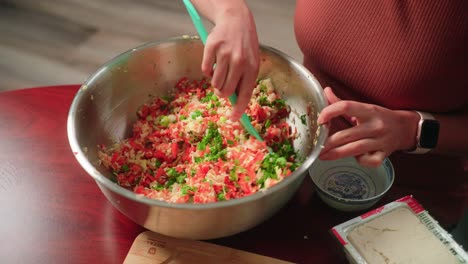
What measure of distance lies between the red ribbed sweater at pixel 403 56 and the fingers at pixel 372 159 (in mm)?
155

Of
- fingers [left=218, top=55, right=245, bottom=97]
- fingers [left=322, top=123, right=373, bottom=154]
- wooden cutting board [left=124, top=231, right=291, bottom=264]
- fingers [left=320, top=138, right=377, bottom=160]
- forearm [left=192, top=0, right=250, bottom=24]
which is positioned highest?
forearm [left=192, top=0, right=250, bottom=24]

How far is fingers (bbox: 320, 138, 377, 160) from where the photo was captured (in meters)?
1.16

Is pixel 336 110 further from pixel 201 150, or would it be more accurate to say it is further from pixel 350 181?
pixel 201 150

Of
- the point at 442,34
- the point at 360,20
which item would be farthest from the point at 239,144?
the point at 442,34

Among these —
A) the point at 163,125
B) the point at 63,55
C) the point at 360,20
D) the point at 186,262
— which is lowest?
the point at 63,55

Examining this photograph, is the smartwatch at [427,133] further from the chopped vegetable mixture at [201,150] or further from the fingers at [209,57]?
the fingers at [209,57]

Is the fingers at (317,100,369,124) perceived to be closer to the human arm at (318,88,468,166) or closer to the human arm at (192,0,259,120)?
the human arm at (318,88,468,166)

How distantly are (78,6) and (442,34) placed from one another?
322cm

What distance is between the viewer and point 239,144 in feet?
4.35

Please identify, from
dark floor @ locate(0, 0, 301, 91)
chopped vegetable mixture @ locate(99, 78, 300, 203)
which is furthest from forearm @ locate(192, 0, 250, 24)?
dark floor @ locate(0, 0, 301, 91)

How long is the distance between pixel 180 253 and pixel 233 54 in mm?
546

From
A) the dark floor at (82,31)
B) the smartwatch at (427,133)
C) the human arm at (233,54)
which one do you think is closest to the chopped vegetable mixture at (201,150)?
the human arm at (233,54)

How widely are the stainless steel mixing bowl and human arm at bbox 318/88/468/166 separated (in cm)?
6

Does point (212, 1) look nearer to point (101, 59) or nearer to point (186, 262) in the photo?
point (186, 262)
